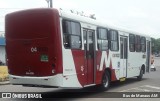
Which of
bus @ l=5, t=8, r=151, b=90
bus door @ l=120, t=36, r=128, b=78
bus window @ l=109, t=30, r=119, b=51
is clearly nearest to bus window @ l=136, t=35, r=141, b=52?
A: bus door @ l=120, t=36, r=128, b=78

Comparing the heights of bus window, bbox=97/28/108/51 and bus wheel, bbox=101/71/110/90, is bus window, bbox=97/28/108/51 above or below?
above

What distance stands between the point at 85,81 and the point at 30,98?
87.0 inches

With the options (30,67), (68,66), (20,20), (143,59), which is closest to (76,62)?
(68,66)

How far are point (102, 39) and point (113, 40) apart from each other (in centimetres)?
145

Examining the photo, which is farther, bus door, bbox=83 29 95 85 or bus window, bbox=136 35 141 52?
bus window, bbox=136 35 141 52

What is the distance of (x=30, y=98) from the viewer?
43.2 ft

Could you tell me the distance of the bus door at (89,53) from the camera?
1379cm

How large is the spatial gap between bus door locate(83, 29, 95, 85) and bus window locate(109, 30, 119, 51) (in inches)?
84.1

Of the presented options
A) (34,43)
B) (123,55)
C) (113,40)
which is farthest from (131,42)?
(34,43)

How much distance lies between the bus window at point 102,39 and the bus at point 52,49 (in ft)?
0.14

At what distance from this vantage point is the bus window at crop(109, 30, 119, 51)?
1650 cm

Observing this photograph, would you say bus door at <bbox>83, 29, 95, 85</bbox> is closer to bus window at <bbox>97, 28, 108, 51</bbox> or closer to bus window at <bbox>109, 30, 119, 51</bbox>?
bus window at <bbox>97, 28, 108, 51</bbox>

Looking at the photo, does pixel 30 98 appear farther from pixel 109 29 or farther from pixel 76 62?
pixel 109 29

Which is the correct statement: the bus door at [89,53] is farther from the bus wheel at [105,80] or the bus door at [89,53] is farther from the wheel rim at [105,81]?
the wheel rim at [105,81]
